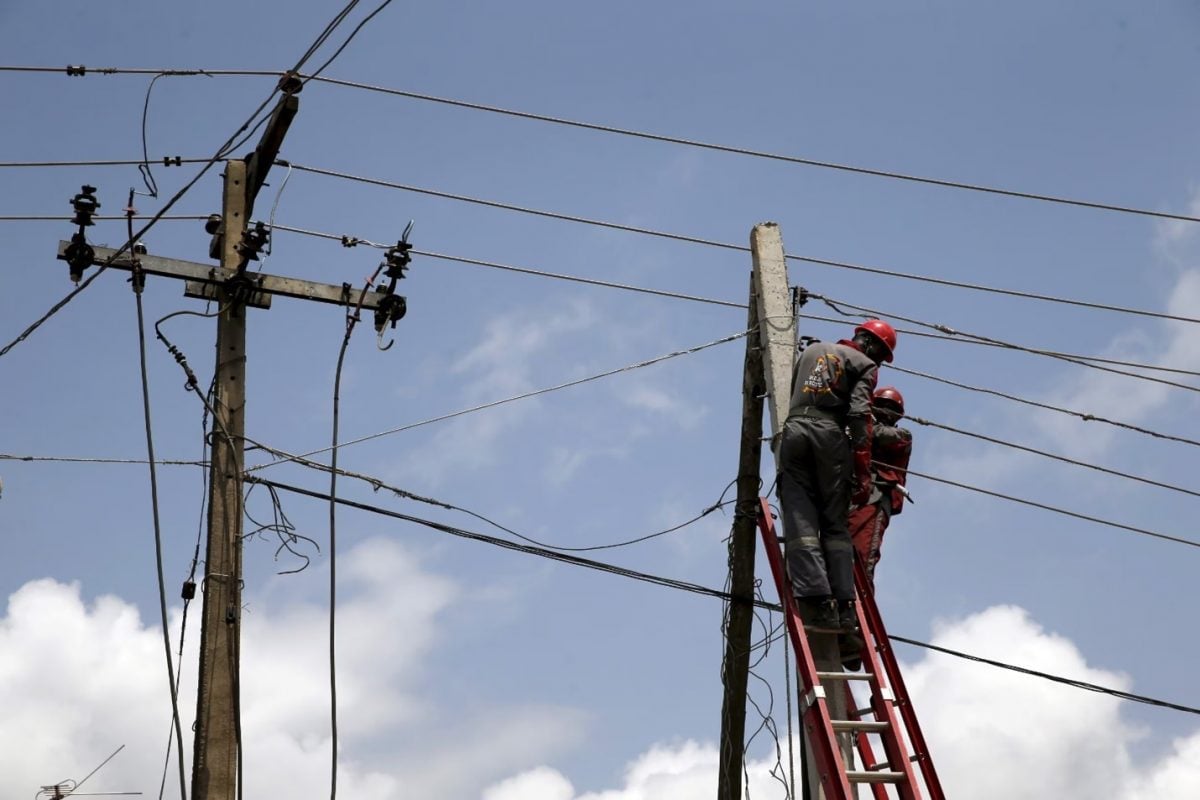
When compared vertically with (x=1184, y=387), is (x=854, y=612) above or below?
A: below

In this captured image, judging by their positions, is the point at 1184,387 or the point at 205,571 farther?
the point at 1184,387

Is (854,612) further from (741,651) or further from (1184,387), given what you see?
(1184,387)

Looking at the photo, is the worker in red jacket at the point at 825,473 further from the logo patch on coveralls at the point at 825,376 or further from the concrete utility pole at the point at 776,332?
the concrete utility pole at the point at 776,332

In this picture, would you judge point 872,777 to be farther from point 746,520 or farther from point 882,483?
point 882,483

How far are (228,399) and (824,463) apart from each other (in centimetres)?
360

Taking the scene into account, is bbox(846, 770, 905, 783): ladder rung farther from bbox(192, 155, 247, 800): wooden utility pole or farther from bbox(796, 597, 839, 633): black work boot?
bbox(192, 155, 247, 800): wooden utility pole

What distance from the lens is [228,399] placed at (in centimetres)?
871

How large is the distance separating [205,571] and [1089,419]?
717cm

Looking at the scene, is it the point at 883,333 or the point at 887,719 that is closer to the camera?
the point at 887,719

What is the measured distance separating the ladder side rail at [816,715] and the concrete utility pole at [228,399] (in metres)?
3.13

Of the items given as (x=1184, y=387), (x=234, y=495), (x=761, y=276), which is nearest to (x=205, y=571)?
(x=234, y=495)

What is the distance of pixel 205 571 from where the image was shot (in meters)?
8.27

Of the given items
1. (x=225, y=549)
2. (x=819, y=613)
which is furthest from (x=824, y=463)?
(x=225, y=549)

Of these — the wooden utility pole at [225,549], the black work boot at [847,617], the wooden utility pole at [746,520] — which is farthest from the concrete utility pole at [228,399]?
the black work boot at [847,617]
